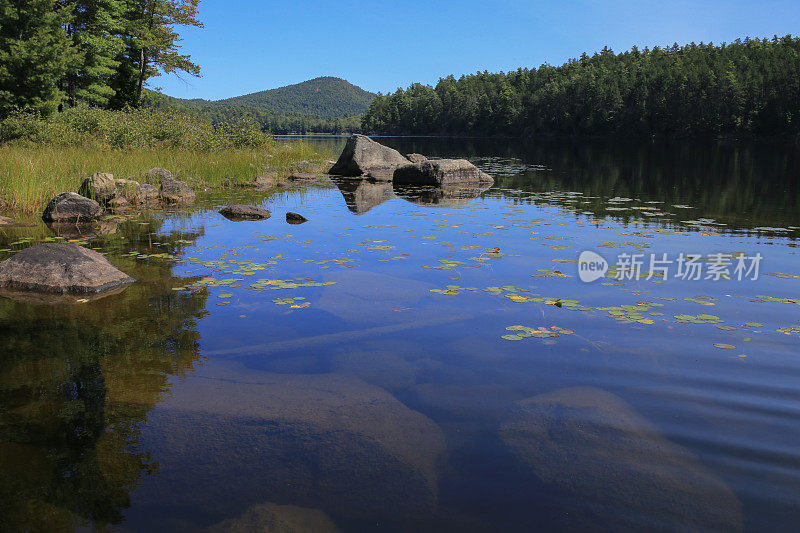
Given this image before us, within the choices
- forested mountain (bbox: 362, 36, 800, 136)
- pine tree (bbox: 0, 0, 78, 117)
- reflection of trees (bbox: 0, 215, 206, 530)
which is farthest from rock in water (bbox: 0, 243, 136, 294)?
forested mountain (bbox: 362, 36, 800, 136)

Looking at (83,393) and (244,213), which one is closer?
(83,393)

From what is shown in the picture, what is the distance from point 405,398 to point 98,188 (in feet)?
39.2

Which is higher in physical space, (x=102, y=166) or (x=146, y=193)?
(x=102, y=166)

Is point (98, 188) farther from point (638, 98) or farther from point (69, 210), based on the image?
point (638, 98)

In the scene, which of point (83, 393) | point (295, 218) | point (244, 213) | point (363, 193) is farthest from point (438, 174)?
point (83, 393)

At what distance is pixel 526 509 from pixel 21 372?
381 cm

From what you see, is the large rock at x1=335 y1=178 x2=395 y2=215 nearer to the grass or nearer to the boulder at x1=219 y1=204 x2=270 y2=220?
the boulder at x1=219 y1=204 x2=270 y2=220

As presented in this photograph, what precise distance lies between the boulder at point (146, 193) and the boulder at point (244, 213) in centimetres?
310

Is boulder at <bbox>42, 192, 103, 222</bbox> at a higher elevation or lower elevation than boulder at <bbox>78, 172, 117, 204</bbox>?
lower

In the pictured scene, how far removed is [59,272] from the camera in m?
6.24

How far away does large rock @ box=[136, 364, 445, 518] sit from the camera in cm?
264

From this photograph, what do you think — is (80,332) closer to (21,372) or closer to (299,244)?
(21,372)

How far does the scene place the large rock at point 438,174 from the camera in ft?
65.6

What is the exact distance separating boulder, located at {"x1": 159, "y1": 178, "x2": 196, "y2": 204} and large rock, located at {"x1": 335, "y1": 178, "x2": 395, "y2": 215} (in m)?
4.37
